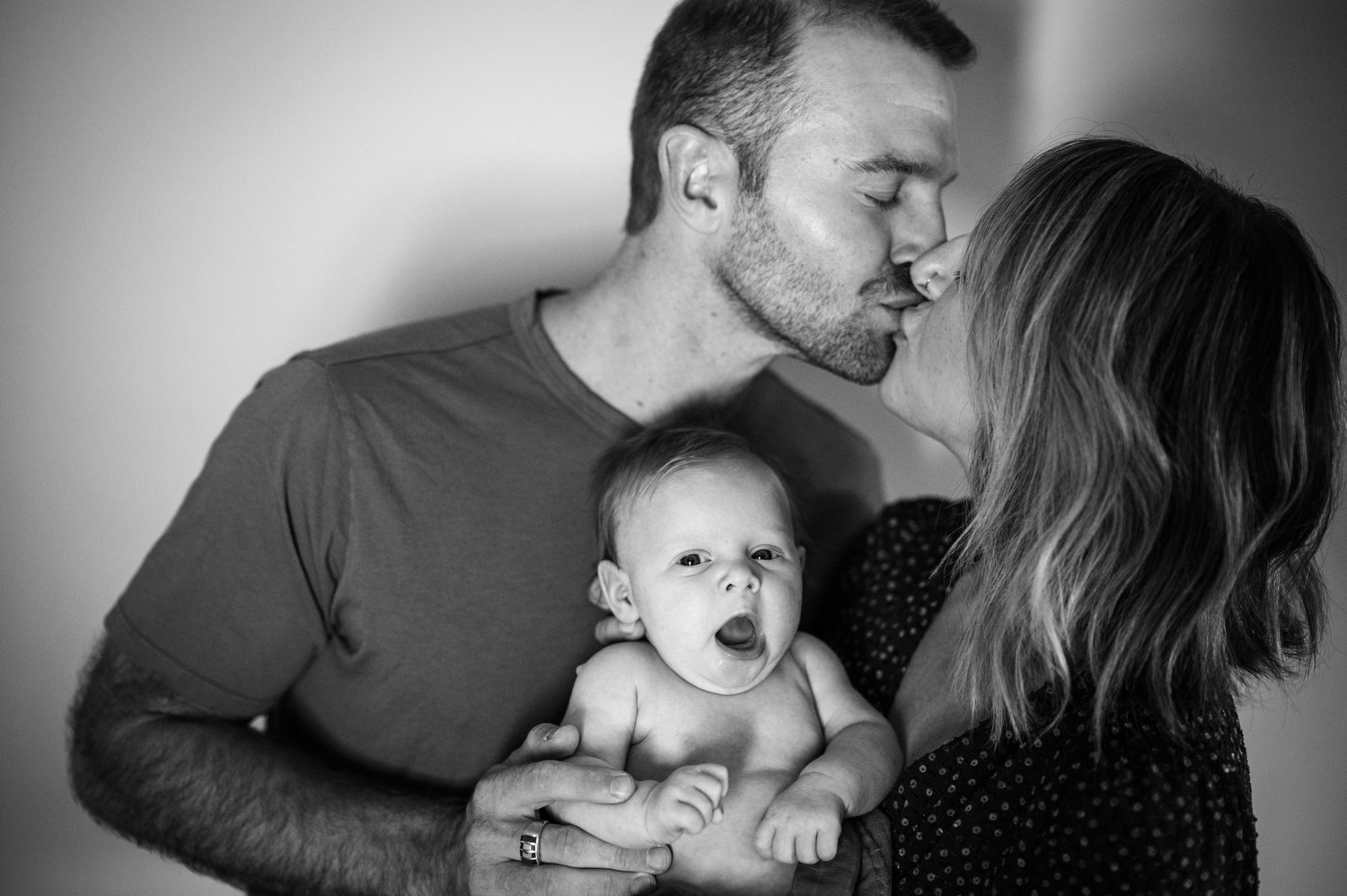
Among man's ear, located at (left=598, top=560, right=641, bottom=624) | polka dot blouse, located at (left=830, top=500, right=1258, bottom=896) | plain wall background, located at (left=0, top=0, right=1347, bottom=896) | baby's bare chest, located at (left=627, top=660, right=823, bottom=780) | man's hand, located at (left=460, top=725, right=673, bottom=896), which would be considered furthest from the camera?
plain wall background, located at (left=0, top=0, right=1347, bottom=896)

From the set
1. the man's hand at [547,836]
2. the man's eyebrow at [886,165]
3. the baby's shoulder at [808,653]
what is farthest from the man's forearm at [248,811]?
the man's eyebrow at [886,165]

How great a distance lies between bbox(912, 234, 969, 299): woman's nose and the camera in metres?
1.57

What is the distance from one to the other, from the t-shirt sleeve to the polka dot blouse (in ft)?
3.10

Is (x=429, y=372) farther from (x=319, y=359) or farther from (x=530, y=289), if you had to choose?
(x=530, y=289)

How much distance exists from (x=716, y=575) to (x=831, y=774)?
298mm

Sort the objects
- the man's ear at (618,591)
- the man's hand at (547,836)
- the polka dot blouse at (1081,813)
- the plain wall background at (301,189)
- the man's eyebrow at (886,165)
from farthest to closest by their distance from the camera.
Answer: the plain wall background at (301,189) < the man's eyebrow at (886,165) < the man's ear at (618,591) < the man's hand at (547,836) < the polka dot blouse at (1081,813)

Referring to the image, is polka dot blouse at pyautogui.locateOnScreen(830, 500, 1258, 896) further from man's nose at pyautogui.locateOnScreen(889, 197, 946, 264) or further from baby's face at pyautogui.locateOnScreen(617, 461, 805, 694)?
man's nose at pyautogui.locateOnScreen(889, 197, 946, 264)

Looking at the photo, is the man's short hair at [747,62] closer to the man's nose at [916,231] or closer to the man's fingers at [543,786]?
the man's nose at [916,231]

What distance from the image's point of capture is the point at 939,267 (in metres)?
1.58

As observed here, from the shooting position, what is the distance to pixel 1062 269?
126 centimetres

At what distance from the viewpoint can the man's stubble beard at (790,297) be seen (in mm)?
1716

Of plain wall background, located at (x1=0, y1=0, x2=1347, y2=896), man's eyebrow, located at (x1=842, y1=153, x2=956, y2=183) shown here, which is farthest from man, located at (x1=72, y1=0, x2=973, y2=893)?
plain wall background, located at (x1=0, y1=0, x2=1347, y2=896)

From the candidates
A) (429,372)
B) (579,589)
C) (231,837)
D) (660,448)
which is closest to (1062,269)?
(660,448)

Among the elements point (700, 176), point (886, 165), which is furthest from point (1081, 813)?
point (700, 176)
